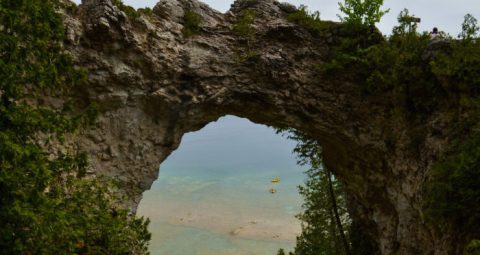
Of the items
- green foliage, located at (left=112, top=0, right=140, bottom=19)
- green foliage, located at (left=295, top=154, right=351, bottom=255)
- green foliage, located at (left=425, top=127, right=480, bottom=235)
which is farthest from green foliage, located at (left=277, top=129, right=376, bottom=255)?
green foliage, located at (left=112, top=0, right=140, bottom=19)

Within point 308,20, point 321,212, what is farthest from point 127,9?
point 321,212

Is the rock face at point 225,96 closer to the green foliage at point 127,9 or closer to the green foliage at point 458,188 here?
the green foliage at point 127,9

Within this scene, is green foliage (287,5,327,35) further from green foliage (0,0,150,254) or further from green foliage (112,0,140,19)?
green foliage (0,0,150,254)

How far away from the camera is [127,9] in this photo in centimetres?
1504

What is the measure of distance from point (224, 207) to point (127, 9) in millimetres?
36619

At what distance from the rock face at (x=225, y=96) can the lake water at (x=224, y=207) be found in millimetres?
21544

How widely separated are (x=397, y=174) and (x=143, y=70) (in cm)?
1170

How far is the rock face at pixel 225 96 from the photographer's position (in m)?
14.8

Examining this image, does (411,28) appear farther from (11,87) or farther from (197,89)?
(11,87)

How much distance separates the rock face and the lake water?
2154 centimetres

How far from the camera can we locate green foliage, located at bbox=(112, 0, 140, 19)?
48.7ft

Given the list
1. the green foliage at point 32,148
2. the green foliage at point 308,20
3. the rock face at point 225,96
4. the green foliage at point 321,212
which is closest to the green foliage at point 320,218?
the green foliage at point 321,212

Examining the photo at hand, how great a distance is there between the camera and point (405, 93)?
15.8 m

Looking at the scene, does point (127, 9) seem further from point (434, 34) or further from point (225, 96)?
point (434, 34)
